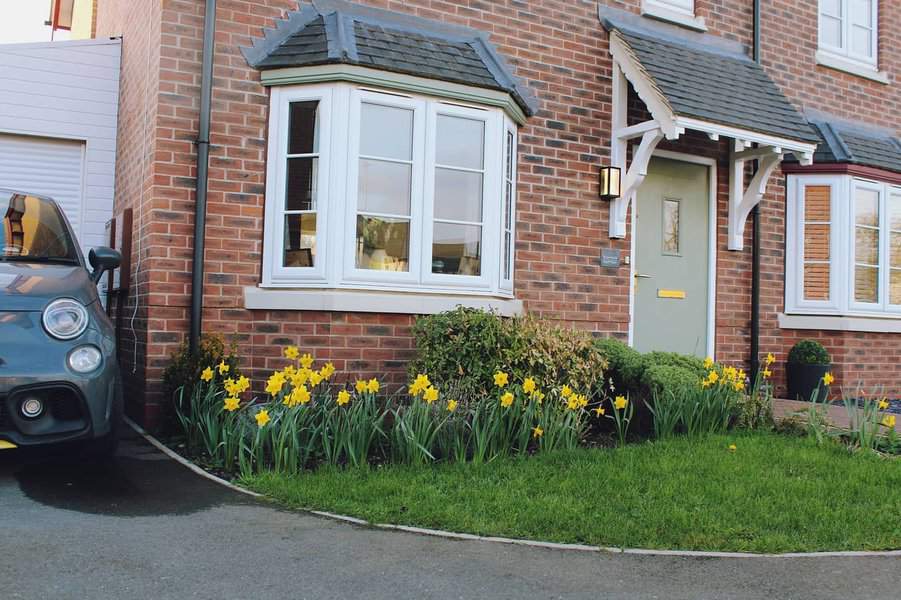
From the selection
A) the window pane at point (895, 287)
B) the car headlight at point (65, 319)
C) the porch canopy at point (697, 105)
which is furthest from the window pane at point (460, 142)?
the window pane at point (895, 287)

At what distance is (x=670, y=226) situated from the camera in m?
8.98

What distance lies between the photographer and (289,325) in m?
6.84

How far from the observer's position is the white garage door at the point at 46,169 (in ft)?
27.6

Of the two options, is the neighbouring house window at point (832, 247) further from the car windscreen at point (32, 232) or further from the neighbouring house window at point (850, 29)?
the car windscreen at point (32, 232)

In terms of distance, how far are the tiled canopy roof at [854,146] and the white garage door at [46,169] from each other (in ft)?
26.8

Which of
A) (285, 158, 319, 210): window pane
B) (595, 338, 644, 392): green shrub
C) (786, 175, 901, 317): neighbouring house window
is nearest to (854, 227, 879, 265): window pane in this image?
(786, 175, 901, 317): neighbouring house window

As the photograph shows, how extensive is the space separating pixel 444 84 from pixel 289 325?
2.44 metres

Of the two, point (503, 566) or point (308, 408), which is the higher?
point (308, 408)

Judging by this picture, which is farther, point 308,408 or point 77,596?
point 308,408

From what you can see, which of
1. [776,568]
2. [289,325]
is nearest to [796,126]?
[289,325]

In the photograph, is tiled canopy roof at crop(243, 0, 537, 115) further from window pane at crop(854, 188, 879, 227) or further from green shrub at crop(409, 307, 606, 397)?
window pane at crop(854, 188, 879, 227)

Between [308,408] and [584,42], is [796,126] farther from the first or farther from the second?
[308,408]

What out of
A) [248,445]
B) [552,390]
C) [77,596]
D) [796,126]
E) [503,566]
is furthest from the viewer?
[796,126]

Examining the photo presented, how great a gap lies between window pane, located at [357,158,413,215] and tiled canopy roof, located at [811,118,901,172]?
17.2 ft
